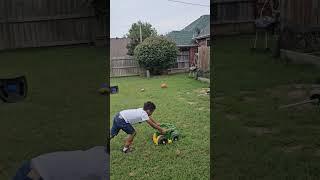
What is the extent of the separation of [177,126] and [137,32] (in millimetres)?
272

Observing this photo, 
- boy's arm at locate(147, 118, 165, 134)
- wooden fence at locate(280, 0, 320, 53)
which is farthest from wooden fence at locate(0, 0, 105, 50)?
wooden fence at locate(280, 0, 320, 53)

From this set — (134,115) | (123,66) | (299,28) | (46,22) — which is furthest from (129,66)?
(299,28)

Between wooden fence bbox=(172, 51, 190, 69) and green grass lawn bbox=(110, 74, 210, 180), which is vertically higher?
wooden fence bbox=(172, 51, 190, 69)

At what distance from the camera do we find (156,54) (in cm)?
96

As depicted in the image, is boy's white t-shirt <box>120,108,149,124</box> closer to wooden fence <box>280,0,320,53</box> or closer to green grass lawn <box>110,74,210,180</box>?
green grass lawn <box>110,74,210,180</box>

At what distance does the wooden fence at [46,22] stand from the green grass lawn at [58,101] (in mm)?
30

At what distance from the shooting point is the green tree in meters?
0.93

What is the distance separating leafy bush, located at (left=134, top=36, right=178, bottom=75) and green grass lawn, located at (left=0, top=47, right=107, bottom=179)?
10 centimetres

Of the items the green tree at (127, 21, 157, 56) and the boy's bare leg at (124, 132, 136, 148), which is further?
the boy's bare leg at (124, 132, 136, 148)

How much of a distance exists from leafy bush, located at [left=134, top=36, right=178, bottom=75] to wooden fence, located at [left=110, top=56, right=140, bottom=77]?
0.02 m

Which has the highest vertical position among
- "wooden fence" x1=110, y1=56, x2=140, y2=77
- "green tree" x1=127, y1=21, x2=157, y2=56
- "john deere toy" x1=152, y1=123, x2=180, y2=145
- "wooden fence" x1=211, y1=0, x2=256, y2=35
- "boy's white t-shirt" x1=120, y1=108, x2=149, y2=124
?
"wooden fence" x1=211, y1=0, x2=256, y2=35

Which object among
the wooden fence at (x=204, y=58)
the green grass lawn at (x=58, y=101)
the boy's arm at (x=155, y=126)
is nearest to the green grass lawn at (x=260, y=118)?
the wooden fence at (x=204, y=58)

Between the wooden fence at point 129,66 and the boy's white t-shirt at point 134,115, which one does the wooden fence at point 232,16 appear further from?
the boy's white t-shirt at point 134,115

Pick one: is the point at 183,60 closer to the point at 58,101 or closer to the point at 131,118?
the point at 131,118
